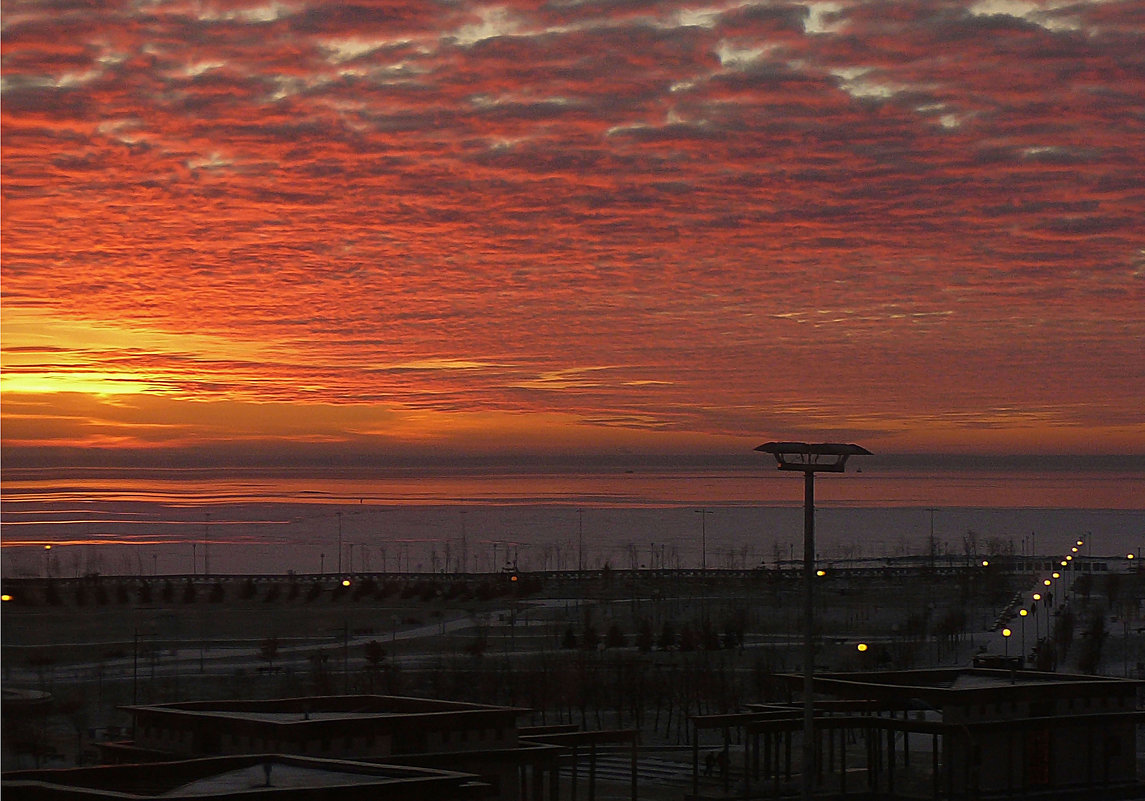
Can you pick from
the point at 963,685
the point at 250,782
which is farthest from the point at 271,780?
the point at 963,685

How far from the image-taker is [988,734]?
132 feet

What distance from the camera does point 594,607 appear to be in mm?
124688

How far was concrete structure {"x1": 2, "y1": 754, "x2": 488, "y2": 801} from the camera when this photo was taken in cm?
2103

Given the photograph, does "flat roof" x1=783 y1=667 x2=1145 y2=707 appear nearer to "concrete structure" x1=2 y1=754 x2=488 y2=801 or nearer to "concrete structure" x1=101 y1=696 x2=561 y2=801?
"concrete structure" x1=101 y1=696 x2=561 y2=801

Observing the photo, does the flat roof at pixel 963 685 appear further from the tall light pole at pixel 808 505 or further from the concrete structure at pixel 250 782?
the concrete structure at pixel 250 782

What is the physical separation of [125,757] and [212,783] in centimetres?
1029

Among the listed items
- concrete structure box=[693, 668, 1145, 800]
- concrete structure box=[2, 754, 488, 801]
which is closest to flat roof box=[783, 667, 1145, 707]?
concrete structure box=[693, 668, 1145, 800]

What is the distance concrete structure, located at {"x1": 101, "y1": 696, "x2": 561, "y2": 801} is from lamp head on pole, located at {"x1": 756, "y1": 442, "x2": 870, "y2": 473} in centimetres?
790

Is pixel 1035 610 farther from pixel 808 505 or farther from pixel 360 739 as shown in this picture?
pixel 360 739

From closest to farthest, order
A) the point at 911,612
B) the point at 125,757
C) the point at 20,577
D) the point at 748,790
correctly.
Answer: the point at 125,757, the point at 748,790, the point at 911,612, the point at 20,577

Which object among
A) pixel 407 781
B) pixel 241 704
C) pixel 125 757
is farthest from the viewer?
pixel 241 704

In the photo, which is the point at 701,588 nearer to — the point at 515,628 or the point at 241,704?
the point at 515,628

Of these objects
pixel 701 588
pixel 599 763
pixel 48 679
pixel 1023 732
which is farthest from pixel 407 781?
pixel 701 588

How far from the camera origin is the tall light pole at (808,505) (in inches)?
1150
